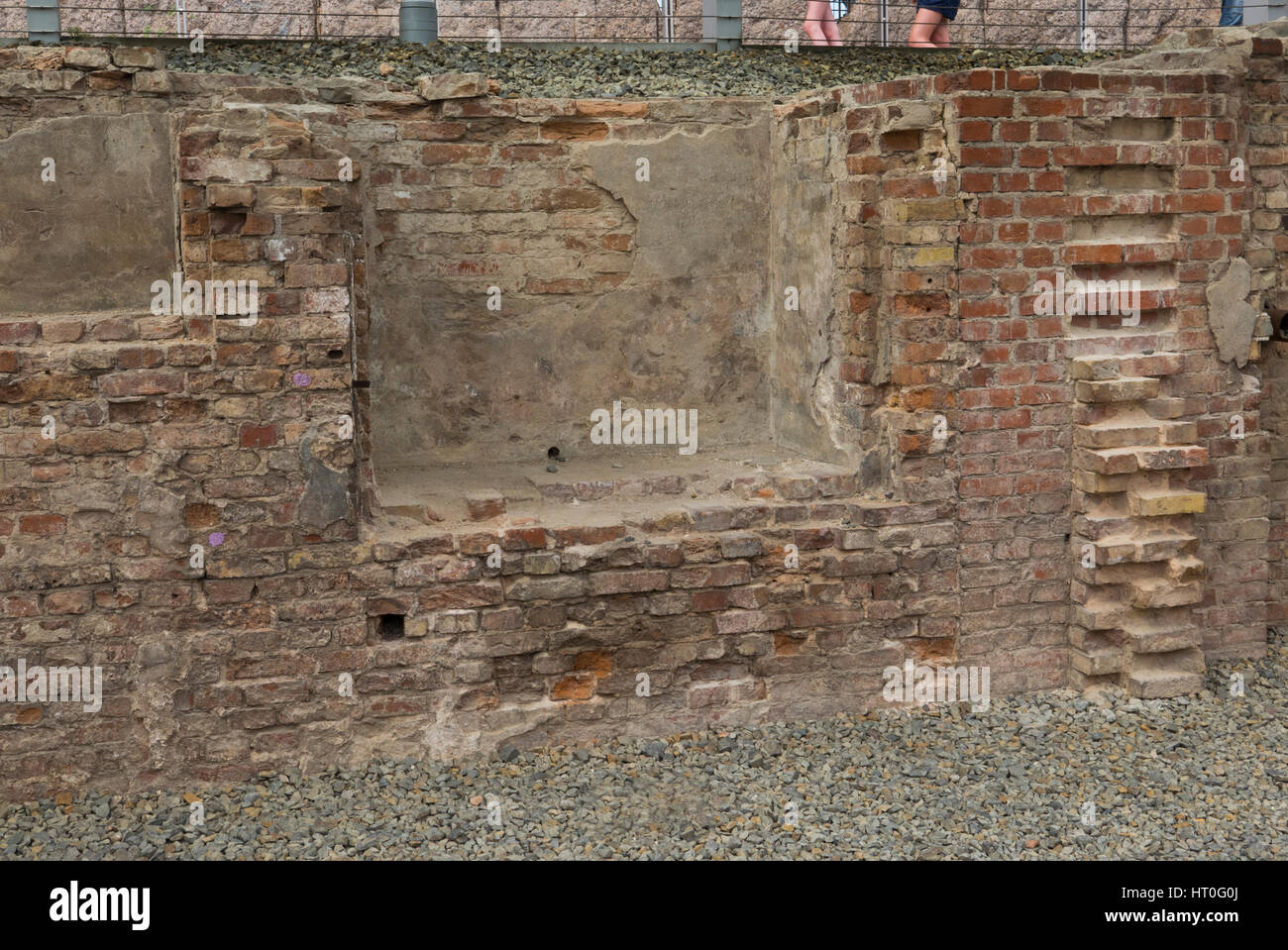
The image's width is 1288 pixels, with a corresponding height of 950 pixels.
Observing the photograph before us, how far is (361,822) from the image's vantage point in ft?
13.9

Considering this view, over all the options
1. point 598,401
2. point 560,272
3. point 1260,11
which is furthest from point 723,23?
point 1260,11

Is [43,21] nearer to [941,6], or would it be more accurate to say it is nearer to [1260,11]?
[941,6]

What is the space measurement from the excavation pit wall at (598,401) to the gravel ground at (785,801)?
150 mm

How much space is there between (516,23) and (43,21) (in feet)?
8.19

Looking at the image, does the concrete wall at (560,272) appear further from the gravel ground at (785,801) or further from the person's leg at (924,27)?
the person's leg at (924,27)

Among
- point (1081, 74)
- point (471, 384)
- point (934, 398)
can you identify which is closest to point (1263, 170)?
point (1081, 74)

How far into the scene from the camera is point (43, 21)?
246 inches

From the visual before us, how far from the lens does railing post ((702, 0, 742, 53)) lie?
22.6ft

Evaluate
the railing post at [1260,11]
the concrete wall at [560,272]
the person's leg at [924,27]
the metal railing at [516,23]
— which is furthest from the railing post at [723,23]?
the railing post at [1260,11]

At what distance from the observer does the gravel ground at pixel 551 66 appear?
6.20 m

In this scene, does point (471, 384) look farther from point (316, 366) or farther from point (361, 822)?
point (361, 822)

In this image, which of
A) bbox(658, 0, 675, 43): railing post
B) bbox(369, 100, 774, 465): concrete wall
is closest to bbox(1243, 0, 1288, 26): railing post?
bbox(658, 0, 675, 43): railing post

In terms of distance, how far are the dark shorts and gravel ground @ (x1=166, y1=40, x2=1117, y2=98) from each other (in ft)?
2.69

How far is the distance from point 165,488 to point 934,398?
2792 millimetres
